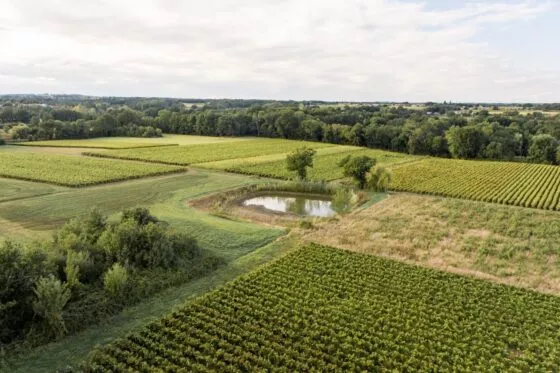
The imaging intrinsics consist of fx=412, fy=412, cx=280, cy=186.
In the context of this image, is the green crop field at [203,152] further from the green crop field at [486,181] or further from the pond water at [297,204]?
the green crop field at [486,181]

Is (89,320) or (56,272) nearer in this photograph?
(89,320)

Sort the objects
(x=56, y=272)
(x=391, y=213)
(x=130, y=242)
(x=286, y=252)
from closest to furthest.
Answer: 1. (x=56, y=272)
2. (x=130, y=242)
3. (x=286, y=252)
4. (x=391, y=213)

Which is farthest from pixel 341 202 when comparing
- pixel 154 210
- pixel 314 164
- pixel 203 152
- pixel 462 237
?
pixel 203 152

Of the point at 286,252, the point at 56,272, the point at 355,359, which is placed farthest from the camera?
the point at 286,252

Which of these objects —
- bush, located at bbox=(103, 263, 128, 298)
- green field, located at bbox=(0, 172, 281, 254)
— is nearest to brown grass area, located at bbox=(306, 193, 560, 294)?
green field, located at bbox=(0, 172, 281, 254)

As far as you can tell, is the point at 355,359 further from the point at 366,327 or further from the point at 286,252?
the point at 286,252

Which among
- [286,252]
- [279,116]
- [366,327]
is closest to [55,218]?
[286,252]

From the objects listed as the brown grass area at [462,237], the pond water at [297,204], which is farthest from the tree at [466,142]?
the pond water at [297,204]
